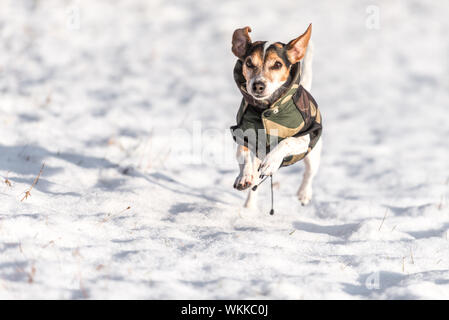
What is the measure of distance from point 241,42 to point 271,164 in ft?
2.91

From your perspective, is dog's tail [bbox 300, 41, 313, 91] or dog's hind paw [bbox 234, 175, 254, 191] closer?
dog's hind paw [bbox 234, 175, 254, 191]

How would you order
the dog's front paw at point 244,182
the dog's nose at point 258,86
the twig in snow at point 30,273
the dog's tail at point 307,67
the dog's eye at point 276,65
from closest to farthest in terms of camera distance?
1. the twig in snow at point 30,273
2. the dog's nose at point 258,86
3. the dog's eye at point 276,65
4. the dog's front paw at point 244,182
5. the dog's tail at point 307,67

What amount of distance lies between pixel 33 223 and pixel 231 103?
4.77m

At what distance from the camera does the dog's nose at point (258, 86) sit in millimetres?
3430

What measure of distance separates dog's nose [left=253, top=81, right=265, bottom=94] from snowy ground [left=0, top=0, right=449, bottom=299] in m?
1.06

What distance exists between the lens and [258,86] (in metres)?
3.44

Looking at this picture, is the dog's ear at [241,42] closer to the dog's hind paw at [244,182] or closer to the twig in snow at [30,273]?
the dog's hind paw at [244,182]

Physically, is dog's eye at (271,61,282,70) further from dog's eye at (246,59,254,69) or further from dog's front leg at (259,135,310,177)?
dog's front leg at (259,135,310,177)

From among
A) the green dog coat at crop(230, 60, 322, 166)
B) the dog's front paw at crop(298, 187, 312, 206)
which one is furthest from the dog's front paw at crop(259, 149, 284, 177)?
the dog's front paw at crop(298, 187, 312, 206)

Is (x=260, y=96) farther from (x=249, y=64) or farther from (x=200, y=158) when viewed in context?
(x=200, y=158)

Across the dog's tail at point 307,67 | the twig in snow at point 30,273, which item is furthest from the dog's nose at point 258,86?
the twig in snow at point 30,273

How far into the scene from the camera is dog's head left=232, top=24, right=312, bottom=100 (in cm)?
348

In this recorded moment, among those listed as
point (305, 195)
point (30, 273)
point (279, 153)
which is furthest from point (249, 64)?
point (30, 273)

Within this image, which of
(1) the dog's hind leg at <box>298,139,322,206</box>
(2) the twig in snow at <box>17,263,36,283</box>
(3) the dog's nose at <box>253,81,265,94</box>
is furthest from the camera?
(1) the dog's hind leg at <box>298,139,322,206</box>
